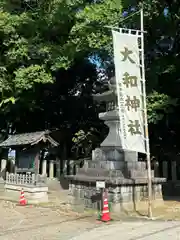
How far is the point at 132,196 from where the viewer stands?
1034 centimetres

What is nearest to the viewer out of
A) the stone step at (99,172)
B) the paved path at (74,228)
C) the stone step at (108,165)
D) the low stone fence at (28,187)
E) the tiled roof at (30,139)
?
the paved path at (74,228)

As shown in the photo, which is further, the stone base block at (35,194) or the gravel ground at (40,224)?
the stone base block at (35,194)

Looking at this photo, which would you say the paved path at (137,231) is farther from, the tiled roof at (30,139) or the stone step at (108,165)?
the tiled roof at (30,139)

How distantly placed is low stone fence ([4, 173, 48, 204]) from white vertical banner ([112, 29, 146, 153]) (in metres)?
6.71

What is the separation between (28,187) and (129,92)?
7687 millimetres

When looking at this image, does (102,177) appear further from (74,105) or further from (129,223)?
(74,105)

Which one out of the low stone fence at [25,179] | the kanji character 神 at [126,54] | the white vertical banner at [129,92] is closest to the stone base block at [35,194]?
the low stone fence at [25,179]

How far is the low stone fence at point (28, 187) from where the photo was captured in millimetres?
14223

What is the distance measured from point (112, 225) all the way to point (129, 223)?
499 mm

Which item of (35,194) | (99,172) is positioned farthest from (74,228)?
(35,194)

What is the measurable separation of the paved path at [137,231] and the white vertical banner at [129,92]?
212cm

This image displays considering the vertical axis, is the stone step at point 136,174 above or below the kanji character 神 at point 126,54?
below

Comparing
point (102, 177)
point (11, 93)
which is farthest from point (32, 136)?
point (102, 177)

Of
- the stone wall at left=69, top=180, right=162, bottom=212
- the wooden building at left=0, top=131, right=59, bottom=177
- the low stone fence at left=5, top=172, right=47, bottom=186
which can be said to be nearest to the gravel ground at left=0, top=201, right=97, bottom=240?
the stone wall at left=69, top=180, right=162, bottom=212
